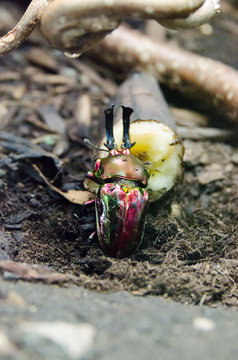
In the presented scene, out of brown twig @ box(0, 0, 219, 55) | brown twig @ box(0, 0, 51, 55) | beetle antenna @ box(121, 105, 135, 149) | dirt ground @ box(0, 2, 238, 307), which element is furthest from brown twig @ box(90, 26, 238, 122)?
brown twig @ box(0, 0, 51, 55)

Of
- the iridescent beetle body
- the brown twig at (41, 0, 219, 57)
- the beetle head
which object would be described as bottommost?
the iridescent beetle body

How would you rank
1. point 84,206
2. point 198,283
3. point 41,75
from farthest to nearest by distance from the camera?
point 41,75 < point 84,206 < point 198,283

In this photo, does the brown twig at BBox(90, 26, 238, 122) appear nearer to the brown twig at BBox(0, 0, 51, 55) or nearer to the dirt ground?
the dirt ground

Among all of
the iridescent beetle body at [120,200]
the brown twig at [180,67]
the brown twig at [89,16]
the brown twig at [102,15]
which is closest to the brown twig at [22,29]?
the brown twig at [89,16]

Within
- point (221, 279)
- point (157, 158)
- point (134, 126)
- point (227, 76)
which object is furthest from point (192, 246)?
point (227, 76)

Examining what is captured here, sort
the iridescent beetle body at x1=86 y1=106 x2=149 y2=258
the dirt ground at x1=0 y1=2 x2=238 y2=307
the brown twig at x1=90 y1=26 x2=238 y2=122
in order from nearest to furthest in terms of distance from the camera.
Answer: the dirt ground at x1=0 y1=2 x2=238 y2=307 → the iridescent beetle body at x1=86 y1=106 x2=149 y2=258 → the brown twig at x1=90 y1=26 x2=238 y2=122

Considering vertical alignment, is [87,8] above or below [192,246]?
above

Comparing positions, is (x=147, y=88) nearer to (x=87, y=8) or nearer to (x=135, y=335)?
(x=87, y=8)

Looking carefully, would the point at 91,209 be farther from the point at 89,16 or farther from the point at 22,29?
the point at 89,16
